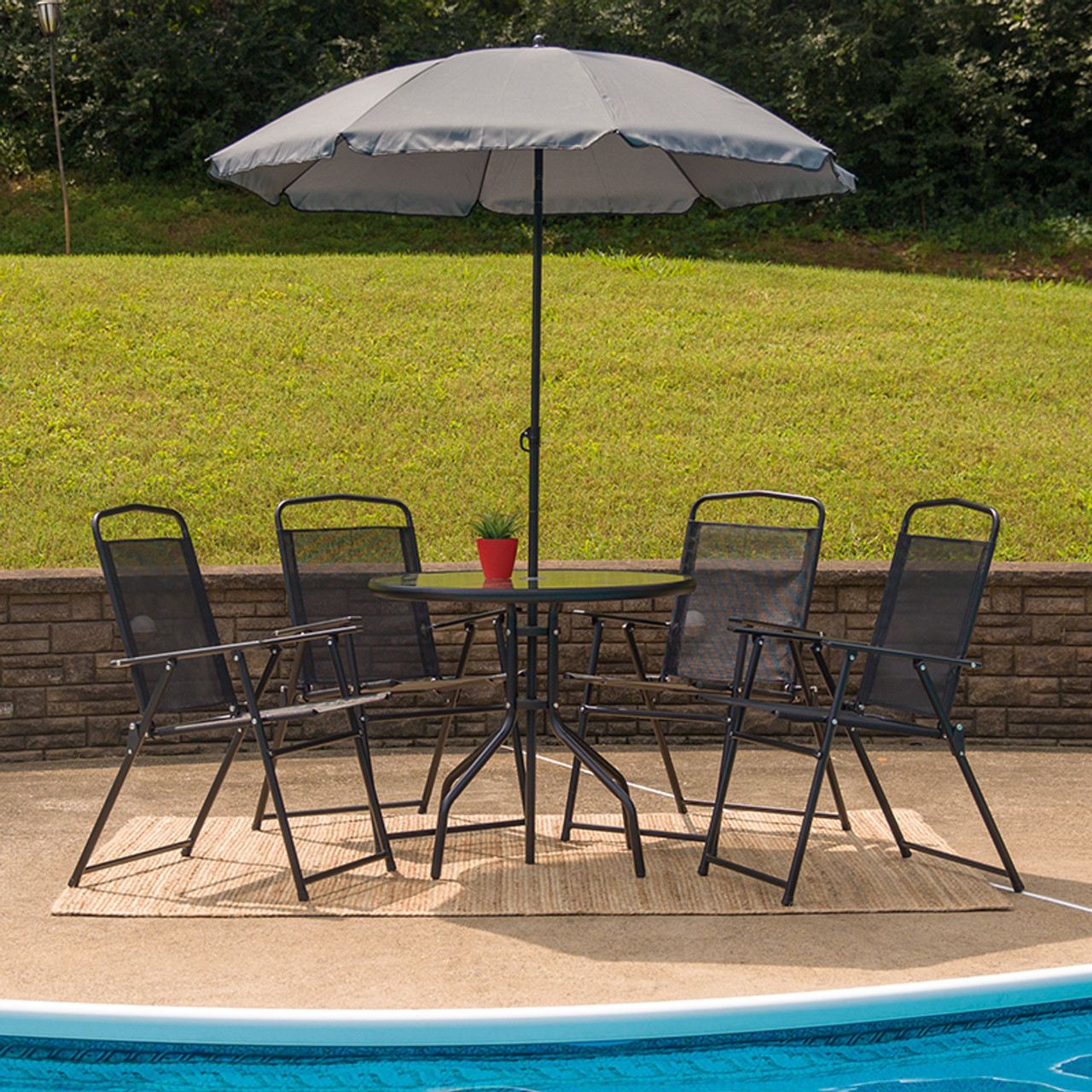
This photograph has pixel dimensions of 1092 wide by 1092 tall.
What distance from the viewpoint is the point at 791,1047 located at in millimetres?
2656

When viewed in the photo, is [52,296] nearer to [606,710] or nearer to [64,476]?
[64,476]

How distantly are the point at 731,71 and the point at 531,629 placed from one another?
1884 cm

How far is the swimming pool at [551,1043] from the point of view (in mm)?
2516

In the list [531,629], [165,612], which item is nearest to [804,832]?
[531,629]

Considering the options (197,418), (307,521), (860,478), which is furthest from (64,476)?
(860,478)

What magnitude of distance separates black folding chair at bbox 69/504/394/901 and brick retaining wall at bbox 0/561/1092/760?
54.9 inches

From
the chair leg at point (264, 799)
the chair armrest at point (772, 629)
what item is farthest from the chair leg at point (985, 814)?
the chair leg at point (264, 799)

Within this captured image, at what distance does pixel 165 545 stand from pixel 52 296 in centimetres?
730

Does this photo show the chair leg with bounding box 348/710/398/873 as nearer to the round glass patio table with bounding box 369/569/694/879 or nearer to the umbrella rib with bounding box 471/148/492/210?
the round glass patio table with bounding box 369/569/694/879

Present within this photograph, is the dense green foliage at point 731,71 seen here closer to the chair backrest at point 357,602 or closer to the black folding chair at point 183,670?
the chair backrest at point 357,602

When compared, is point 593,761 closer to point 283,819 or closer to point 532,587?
point 532,587

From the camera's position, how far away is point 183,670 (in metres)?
4.12

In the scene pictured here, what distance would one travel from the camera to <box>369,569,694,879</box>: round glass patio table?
378 cm

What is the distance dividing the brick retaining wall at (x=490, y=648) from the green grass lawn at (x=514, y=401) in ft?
3.54
